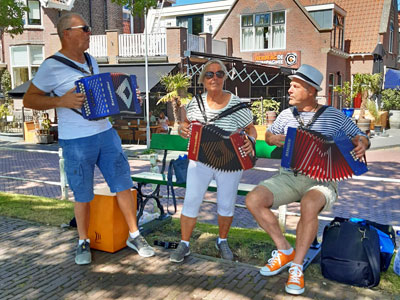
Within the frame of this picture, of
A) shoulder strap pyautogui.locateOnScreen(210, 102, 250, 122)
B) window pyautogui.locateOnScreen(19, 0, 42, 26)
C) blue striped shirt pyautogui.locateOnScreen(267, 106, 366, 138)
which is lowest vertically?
blue striped shirt pyautogui.locateOnScreen(267, 106, 366, 138)

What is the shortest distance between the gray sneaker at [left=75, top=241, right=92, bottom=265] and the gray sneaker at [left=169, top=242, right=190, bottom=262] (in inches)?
29.2

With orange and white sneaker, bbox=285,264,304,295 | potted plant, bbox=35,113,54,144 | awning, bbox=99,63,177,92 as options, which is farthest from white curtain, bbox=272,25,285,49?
orange and white sneaker, bbox=285,264,304,295

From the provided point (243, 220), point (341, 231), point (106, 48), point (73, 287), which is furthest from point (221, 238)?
point (106, 48)

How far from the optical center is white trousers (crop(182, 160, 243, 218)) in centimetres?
365

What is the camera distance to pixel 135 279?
11.1ft

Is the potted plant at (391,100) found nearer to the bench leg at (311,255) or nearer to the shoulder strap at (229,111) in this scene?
the bench leg at (311,255)

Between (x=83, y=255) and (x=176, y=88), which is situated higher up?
(x=176, y=88)

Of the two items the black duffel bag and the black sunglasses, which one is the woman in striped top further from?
the black duffel bag

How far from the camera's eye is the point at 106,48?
19.8 meters

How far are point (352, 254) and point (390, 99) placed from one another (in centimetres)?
2161

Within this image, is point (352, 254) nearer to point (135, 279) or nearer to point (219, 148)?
point (219, 148)

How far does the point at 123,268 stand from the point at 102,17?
22.8 metres

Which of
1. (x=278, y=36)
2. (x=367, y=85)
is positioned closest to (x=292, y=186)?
(x=367, y=85)

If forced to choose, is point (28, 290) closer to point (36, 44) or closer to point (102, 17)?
point (36, 44)
